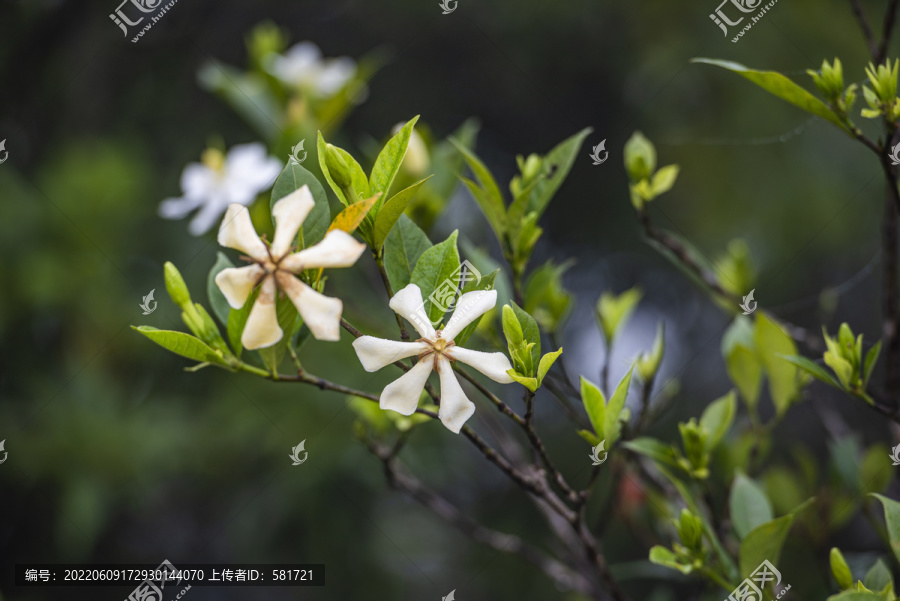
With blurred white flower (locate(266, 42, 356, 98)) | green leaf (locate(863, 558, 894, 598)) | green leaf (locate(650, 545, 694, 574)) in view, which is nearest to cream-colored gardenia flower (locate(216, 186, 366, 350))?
green leaf (locate(650, 545, 694, 574))

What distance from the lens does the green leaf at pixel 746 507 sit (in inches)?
38.4

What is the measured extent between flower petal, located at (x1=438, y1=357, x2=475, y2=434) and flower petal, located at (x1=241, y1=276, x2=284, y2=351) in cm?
19

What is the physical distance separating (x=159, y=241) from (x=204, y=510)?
3.69 ft


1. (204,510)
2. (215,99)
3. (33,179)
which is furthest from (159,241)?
(204,510)

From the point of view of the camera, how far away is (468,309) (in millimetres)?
718

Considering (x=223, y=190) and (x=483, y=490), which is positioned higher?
(x=223, y=190)

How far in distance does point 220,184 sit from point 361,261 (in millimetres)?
383

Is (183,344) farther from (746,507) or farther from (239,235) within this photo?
(746,507)

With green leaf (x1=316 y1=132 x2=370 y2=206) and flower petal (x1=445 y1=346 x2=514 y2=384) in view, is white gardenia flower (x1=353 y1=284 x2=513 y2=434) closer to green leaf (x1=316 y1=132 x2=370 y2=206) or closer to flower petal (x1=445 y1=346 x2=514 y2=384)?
flower petal (x1=445 y1=346 x2=514 y2=384)

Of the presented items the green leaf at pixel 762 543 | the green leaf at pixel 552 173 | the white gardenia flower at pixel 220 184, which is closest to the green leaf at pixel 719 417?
the green leaf at pixel 762 543

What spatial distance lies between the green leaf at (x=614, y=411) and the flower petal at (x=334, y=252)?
1.17 feet

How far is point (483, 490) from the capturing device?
2.88 m

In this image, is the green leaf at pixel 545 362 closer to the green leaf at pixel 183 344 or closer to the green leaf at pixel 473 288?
the green leaf at pixel 473 288

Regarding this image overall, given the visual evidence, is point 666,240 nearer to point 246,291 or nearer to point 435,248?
point 435,248
